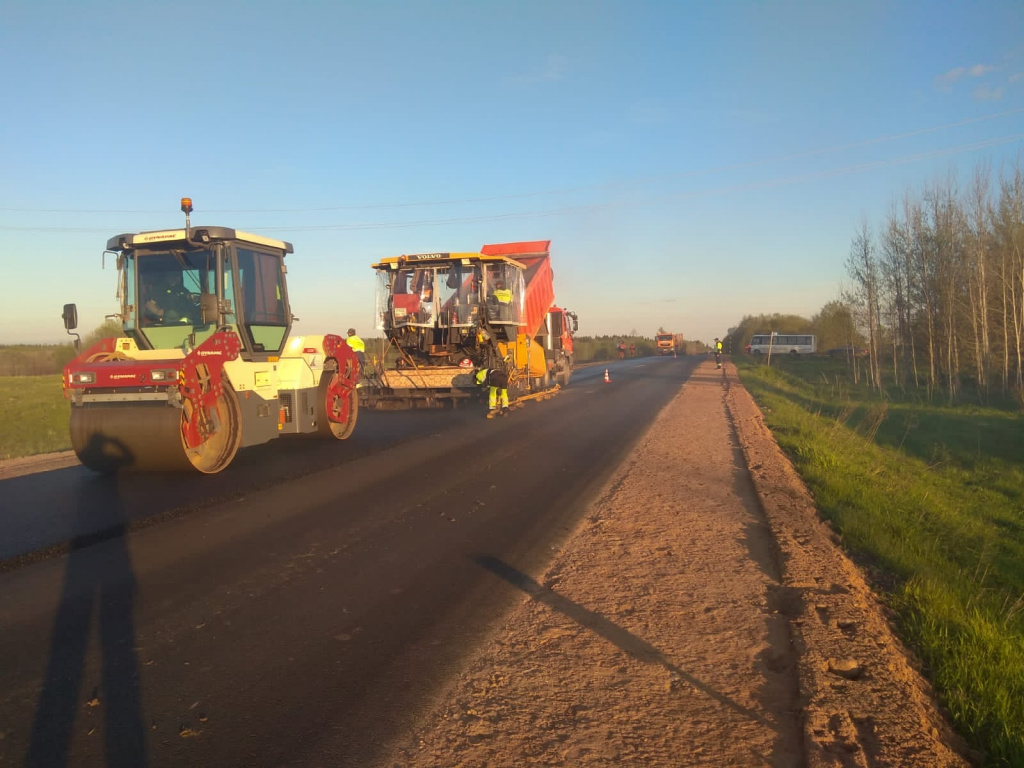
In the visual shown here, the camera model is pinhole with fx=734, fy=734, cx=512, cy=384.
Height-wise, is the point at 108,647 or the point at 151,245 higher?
the point at 151,245

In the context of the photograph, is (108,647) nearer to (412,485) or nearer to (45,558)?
(45,558)

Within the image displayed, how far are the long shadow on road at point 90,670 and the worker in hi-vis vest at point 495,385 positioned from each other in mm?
9870

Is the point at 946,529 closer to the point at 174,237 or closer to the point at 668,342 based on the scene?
the point at 174,237

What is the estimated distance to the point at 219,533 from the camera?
6.50 metres

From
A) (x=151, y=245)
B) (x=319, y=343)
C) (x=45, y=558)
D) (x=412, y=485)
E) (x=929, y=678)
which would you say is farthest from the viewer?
(x=319, y=343)

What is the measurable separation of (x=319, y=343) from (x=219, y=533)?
5516 mm

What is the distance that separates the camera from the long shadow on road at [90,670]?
3160mm

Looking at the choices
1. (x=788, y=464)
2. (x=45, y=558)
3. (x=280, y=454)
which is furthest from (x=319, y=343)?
(x=788, y=464)

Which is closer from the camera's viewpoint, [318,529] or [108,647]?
[108,647]

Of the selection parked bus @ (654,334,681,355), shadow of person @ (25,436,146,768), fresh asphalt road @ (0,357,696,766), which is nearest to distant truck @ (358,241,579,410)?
fresh asphalt road @ (0,357,696,766)

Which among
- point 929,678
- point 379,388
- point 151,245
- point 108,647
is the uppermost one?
point 151,245

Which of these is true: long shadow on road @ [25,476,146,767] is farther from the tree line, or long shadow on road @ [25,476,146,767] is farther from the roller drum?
the tree line

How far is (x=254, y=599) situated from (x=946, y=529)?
26.6 feet

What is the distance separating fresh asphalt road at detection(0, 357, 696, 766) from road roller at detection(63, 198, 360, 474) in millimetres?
527
